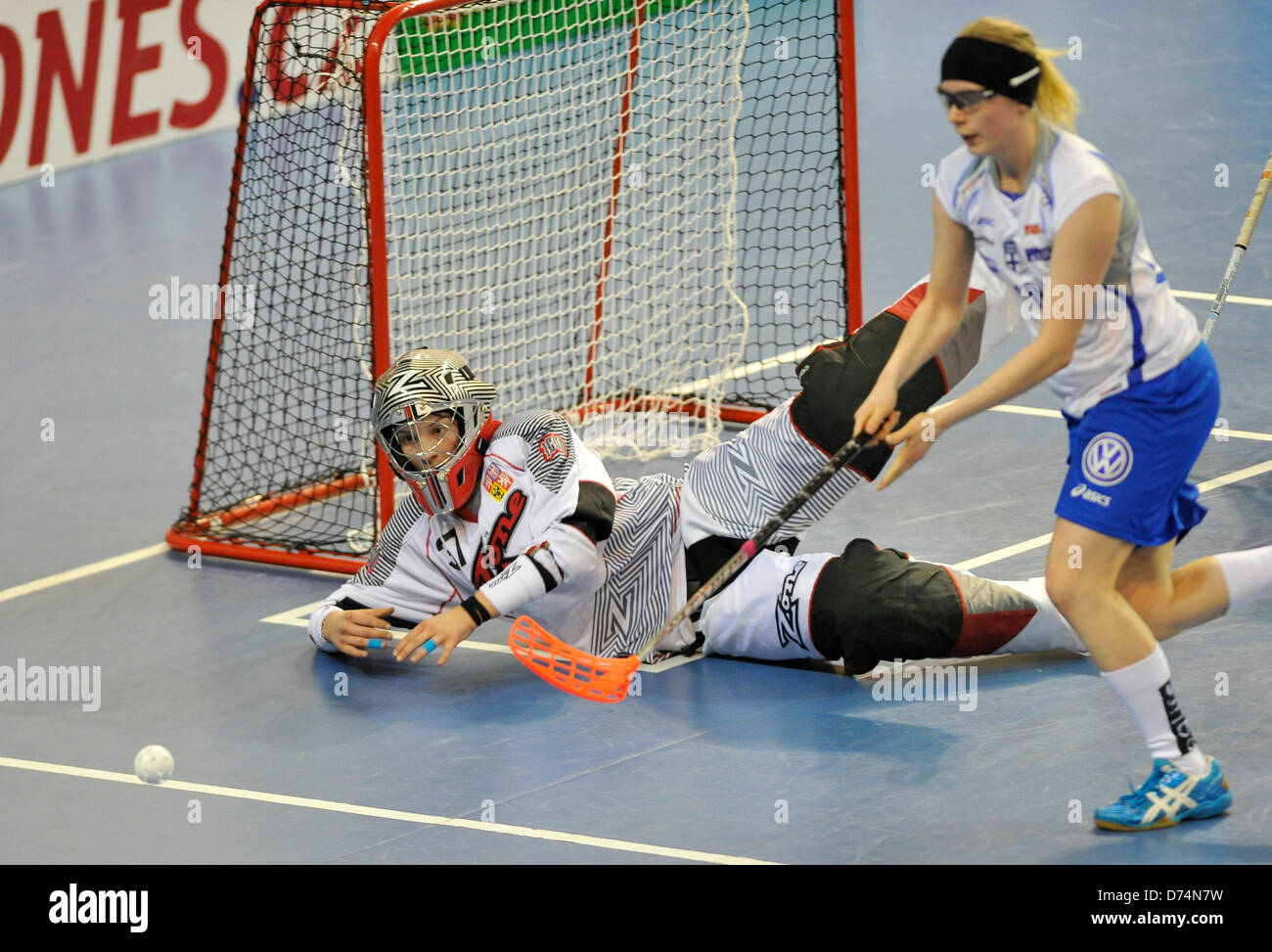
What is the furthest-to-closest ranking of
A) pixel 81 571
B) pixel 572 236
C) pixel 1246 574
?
pixel 572 236, pixel 81 571, pixel 1246 574

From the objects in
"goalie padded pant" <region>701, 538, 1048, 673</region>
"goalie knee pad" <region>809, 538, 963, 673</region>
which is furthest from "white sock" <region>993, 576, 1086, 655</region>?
"goalie knee pad" <region>809, 538, 963, 673</region>

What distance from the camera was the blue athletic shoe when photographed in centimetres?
467

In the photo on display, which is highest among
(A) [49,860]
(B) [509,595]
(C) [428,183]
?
(C) [428,183]

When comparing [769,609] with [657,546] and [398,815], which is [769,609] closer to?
[657,546]

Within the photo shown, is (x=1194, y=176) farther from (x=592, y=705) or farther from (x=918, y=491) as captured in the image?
(x=592, y=705)

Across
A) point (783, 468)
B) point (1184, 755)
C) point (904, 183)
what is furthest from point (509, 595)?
point (904, 183)

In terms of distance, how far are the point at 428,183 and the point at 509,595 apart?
122 inches

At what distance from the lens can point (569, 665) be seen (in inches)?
221

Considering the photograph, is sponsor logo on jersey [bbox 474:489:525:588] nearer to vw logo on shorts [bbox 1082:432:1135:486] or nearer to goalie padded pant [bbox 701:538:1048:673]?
goalie padded pant [bbox 701:538:1048:673]

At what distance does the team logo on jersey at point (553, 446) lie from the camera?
229 inches

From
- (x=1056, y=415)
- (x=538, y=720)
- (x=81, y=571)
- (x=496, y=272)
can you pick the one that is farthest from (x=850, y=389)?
(x=496, y=272)

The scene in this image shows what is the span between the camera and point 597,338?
336 inches

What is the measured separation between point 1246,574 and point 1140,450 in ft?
2.21

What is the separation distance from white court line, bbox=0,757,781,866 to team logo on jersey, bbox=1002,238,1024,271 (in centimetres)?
148
